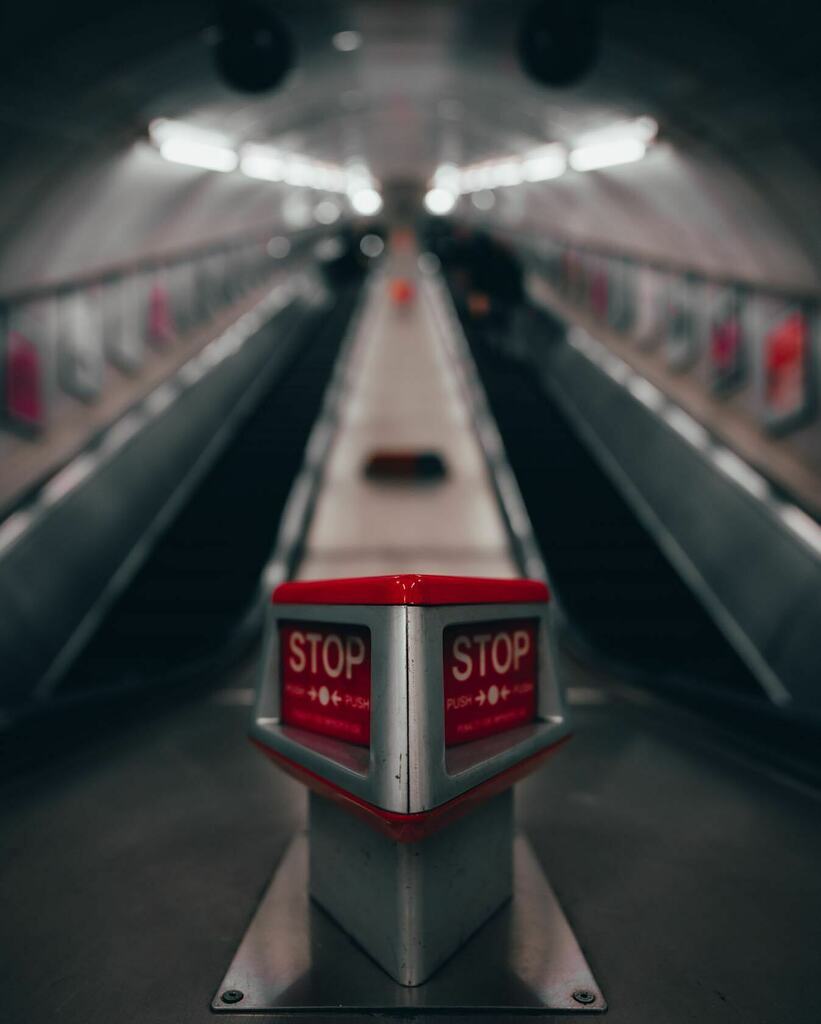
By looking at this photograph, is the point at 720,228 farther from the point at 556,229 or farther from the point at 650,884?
the point at 556,229

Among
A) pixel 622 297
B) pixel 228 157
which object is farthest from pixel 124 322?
pixel 622 297

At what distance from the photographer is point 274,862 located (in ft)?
7.98

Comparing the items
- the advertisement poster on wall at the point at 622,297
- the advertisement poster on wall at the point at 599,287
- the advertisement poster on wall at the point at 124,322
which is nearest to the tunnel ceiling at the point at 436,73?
the advertisement poster on wall at the point at 124,322

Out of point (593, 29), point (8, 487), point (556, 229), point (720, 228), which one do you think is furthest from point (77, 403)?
point (556, 229)

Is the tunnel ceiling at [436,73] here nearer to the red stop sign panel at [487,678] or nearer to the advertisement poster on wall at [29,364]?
the advertisement poster on wall at [29,364]

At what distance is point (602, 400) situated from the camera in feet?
32.2

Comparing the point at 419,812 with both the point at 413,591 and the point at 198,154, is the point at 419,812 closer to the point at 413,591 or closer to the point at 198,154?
the point at 413,591

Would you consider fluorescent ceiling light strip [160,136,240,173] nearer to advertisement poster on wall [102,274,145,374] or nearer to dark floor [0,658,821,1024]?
advertisement poster on wall [102,274,145,374]

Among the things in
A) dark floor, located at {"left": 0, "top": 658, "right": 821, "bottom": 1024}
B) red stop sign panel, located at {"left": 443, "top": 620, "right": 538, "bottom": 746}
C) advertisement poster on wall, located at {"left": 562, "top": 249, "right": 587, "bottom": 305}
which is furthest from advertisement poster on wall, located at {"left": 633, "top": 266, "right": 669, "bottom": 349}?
red stop sign panel, located at {"left": 443, "top": 620, "right": 538, "bottom": 746}

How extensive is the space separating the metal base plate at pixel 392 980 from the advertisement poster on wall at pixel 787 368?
6.44 meters

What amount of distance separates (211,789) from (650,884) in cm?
166

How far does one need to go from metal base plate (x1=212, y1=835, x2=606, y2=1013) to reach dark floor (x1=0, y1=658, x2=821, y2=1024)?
0.06 meters

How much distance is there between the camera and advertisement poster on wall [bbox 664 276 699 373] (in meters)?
10.3

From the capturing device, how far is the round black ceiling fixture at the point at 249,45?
5.48 m
